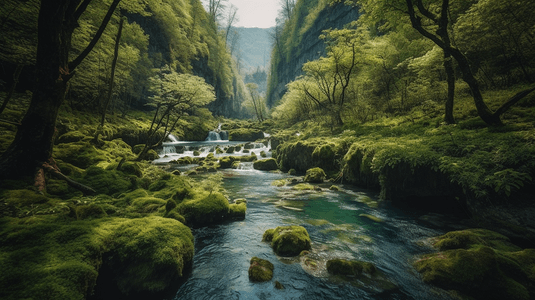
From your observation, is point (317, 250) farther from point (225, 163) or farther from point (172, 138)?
point (172, 138)

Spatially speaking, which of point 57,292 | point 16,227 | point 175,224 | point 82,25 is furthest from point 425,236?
point 82,25

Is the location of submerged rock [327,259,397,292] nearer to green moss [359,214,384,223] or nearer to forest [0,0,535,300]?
forest [0,0,535,300]

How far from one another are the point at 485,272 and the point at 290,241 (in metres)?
3.69

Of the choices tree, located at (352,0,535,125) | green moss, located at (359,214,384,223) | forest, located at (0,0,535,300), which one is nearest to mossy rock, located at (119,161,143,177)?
forest, located at (0,0,535,300)

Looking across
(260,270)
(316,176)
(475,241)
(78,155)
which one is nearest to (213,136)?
(316,176)

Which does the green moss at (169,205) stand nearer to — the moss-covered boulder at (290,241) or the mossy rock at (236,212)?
the mossy rock at (236,212)

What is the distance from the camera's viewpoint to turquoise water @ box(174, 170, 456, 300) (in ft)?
13.1

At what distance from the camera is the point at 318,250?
17.8 ft

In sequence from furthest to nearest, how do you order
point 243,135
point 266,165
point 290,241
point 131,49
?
point 243,135 < point 131,49 < point 266,165 < point 290,241

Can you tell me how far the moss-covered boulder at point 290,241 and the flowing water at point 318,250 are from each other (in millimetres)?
211

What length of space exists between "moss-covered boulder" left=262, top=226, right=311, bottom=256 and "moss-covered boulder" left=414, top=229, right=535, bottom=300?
2556mm

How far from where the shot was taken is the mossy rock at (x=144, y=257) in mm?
3590

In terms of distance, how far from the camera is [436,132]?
8.91 m

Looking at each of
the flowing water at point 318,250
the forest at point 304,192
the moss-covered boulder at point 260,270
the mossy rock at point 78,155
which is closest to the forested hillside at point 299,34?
the forest at point 304,192
